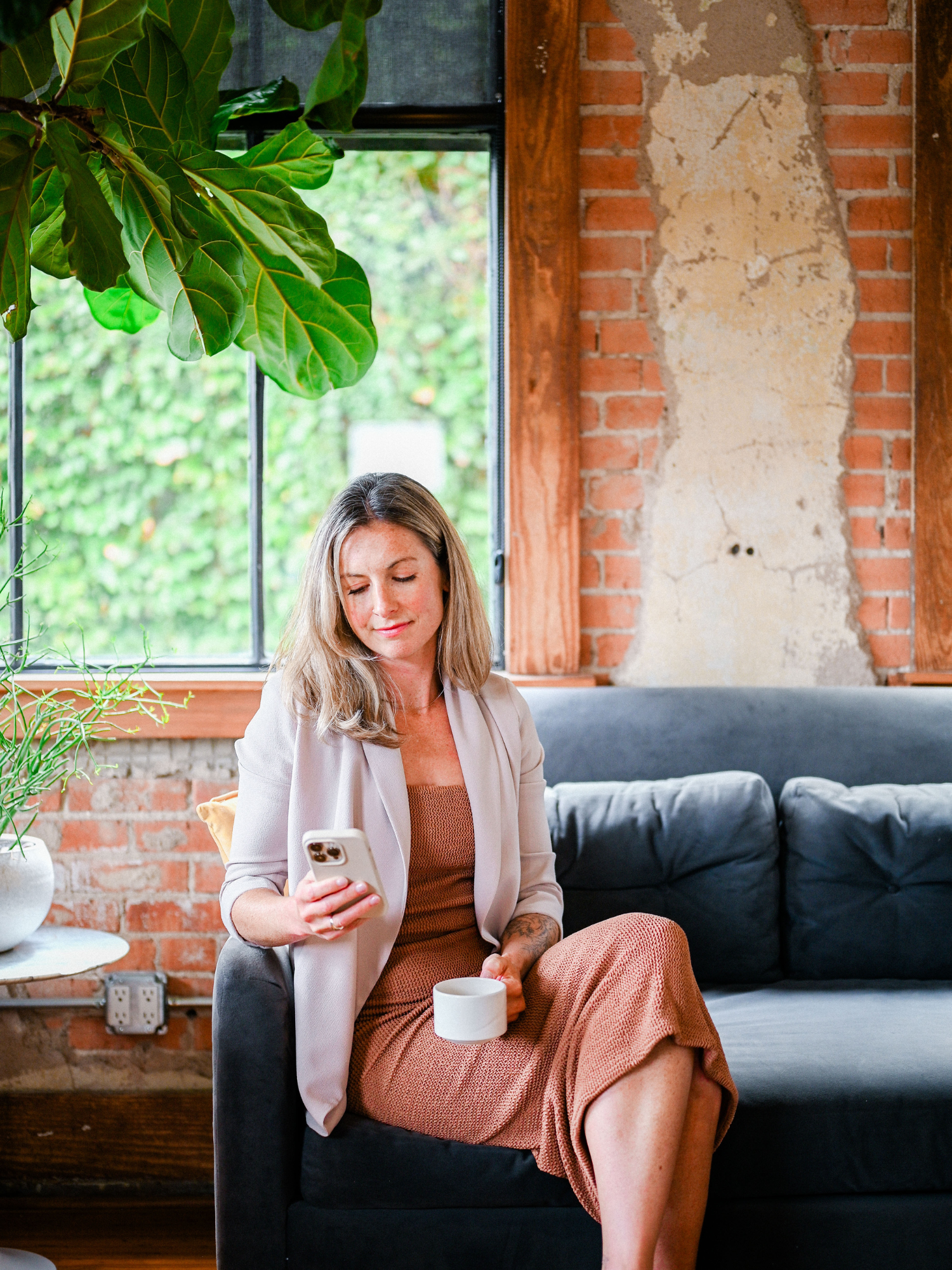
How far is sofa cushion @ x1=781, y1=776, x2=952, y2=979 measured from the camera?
204 cm

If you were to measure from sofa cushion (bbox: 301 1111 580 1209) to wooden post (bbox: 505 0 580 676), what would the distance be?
1203mm

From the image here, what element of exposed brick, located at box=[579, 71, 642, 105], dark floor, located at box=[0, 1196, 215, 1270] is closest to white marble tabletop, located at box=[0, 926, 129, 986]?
dark floor, located at box=[0, 1196, 215, 1270]

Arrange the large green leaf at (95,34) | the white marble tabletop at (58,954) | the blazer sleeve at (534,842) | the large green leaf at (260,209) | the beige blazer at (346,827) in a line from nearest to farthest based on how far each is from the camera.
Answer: the large green leaf at (95,34), the large green leaf at (260,209), the beige blazer at (346,827), the blazer sleeve at (534,842), the white marble tabletop at (58,954)

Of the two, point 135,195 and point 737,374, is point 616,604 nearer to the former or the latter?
point 737,374

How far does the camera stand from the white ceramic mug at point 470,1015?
1381 mm

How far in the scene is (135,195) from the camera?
1016 millimetres

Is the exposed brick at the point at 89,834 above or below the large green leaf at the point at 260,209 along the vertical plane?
below

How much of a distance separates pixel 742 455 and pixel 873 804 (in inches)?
34.2

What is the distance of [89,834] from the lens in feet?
8.10

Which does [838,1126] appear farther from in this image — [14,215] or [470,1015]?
[14,215]

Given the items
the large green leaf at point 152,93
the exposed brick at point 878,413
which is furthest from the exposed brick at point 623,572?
the large green leaf at point 152,93

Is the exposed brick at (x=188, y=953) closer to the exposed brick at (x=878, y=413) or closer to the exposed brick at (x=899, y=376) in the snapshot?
the exposed brick at (x=878, y=413)

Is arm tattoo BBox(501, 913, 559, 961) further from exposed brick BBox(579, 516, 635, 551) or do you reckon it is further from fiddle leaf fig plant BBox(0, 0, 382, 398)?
exposed brick BBox(579, 516, 635, 551)

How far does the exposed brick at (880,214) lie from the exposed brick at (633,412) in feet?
2.01
